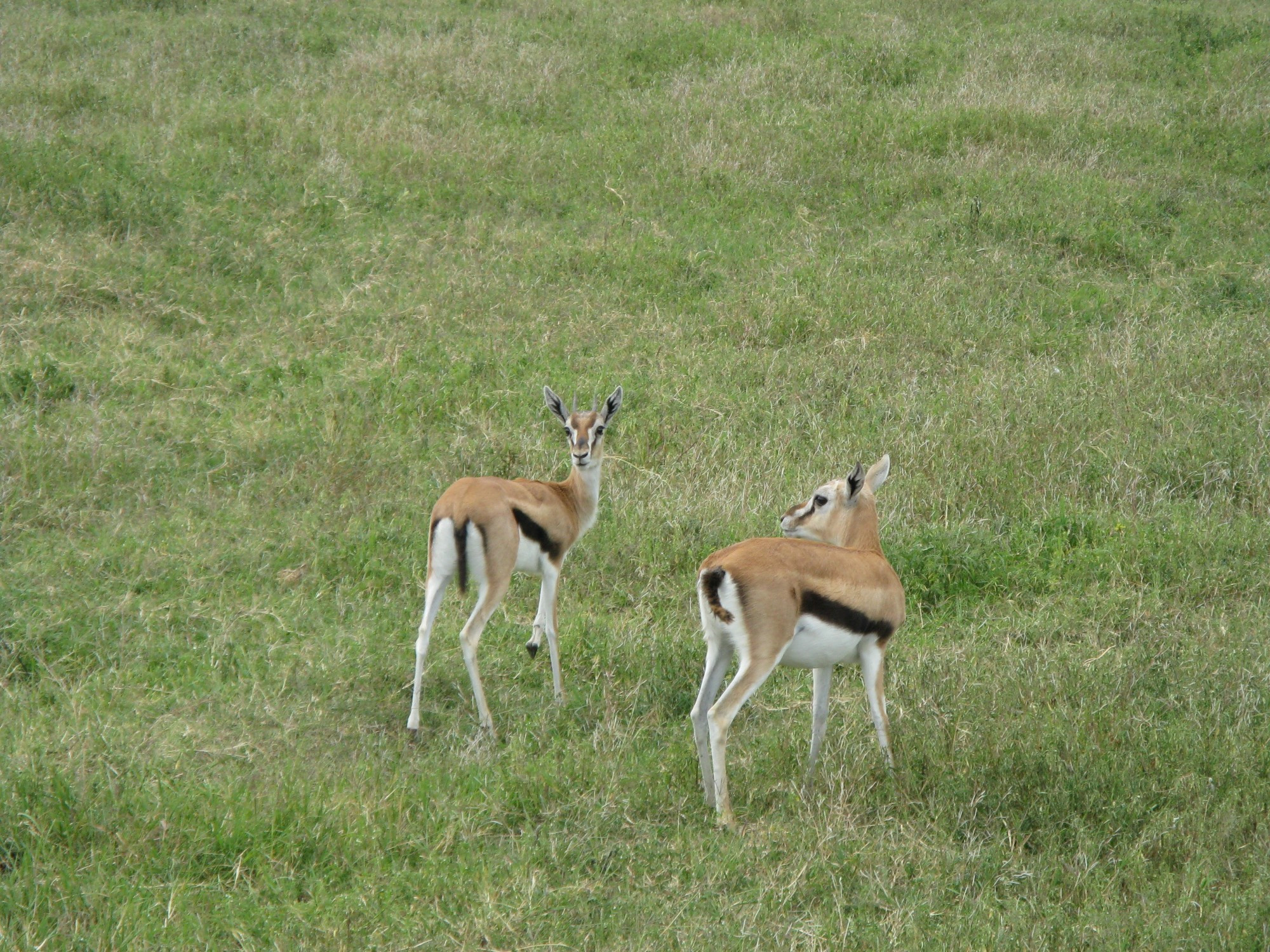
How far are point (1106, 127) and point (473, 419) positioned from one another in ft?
28.3

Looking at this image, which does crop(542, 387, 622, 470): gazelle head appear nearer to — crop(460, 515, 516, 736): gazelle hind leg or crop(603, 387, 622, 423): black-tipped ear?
crop(603, 387, 622, 423): black-tipped ear

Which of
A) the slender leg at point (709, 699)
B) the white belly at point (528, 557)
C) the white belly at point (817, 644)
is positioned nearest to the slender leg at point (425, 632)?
the white belly at point (528, 557)

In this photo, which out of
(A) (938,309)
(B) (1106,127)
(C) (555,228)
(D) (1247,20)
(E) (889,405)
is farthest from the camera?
(D) (1247,20)

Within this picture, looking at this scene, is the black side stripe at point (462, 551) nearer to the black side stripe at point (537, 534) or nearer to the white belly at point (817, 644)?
the black side stripe at point (537, 534)

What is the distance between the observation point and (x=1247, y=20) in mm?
16766

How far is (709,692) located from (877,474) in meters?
1.64

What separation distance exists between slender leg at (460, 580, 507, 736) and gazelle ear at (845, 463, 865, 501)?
1.63m

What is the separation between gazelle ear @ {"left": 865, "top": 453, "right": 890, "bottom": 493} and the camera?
19.4 feet

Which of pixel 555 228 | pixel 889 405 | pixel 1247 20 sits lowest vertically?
pixel 889 405

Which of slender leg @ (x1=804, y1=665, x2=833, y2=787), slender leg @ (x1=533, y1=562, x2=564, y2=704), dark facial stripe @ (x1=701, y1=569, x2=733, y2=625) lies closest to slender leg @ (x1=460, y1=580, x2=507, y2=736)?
slender leg @ (x1=533, y1=562, x2=564, y2=704)

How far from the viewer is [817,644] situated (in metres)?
4.81

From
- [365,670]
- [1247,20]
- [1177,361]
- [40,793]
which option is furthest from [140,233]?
[1247,20]

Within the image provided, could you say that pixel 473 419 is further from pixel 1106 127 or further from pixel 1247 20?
pixel 1247 20

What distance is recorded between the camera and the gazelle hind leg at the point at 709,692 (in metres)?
4.77
